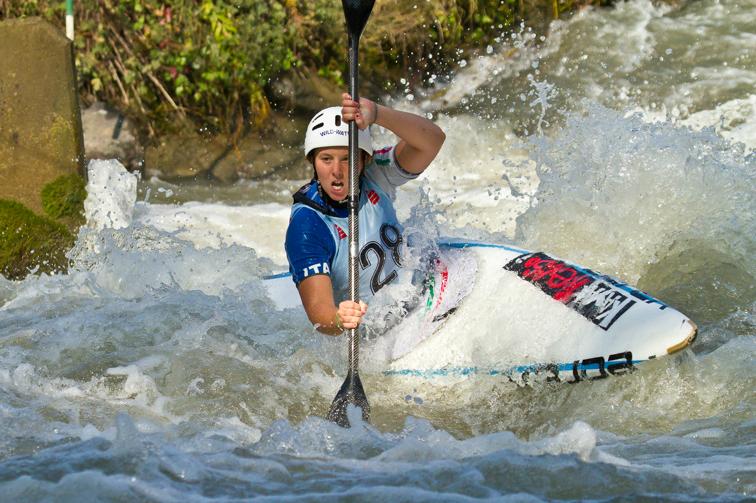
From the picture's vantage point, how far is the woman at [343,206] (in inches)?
168

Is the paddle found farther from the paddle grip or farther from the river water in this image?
the river water

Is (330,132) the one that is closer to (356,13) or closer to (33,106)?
(356,13)

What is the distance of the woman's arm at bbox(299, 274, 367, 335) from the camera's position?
13.0 feet

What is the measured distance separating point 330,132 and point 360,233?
46cm

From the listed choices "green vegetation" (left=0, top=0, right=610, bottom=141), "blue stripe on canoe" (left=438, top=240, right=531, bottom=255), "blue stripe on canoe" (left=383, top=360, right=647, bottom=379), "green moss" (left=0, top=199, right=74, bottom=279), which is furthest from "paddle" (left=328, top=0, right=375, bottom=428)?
"green vegetation" (left=0, top=0, right=610, bottom=141)

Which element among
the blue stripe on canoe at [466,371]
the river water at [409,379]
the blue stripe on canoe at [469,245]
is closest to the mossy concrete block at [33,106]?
the river water at [409,379]

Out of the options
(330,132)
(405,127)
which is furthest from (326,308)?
(405,127)

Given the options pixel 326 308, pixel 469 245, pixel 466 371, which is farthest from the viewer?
pixel 469 245

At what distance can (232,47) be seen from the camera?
9453 mm

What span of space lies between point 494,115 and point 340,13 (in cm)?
168

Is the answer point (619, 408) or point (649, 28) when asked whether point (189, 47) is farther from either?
point (619, 408)

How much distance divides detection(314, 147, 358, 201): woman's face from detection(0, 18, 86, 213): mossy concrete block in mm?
3397

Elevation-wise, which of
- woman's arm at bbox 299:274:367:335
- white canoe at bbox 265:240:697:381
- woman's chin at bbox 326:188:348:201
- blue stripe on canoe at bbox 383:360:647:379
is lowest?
blue stripe on canoe at bbox 383:360:647:379

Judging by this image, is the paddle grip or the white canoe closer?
the paddle grip
